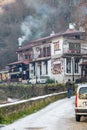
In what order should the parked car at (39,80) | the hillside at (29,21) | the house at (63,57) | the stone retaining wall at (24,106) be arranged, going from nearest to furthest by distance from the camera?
the stone retaining wall at (24,106) → the house at (63,57) → the parked car at (39,80) → the hillside at (29,21)

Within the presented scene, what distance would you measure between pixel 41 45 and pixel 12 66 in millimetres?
12432

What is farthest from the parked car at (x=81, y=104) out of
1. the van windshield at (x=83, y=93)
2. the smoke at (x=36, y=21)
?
the smoke at (x=36, y=21)

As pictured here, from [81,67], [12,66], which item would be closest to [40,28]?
[12,66]

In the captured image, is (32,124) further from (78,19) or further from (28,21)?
(28,21)

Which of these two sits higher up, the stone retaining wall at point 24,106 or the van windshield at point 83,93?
the van windshield at point 83,93

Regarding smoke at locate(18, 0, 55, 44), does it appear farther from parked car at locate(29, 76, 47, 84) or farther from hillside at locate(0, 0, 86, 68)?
parked car at locate(29, 76, 47, 84)

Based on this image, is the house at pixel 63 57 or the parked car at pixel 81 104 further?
the house at pixel 63 57

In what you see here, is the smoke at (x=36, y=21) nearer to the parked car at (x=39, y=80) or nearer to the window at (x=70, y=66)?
the parked car at (x=39, y=80)

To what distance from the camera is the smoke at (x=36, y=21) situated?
376 ft

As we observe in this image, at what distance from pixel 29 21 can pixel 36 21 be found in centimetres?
235

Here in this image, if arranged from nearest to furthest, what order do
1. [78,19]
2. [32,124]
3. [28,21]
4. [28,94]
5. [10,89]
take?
[32,124], [78,19], [28,94], [10,89], [28,21]

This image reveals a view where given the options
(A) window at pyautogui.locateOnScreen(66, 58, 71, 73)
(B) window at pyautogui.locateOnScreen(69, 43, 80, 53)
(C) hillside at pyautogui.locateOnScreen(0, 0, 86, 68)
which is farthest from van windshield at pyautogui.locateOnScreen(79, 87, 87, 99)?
(C) hillside at pyautogui.locateOnScreen(0, 0, 86, 68)

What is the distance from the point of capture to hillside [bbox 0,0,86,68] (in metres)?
112

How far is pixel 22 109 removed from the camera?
2280 centimetres
